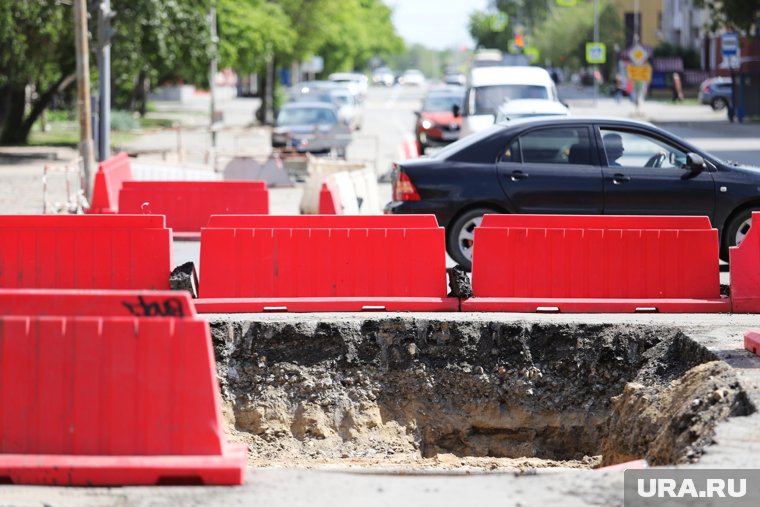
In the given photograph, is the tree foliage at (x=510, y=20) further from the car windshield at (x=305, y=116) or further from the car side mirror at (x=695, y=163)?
the car side mirror at (x=695, y=163)

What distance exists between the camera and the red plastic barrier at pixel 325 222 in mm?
11242

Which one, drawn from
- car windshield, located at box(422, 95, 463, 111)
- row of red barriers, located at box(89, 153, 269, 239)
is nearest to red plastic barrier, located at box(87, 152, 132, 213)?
row of red barriers, located at box(89, 153, 269, 239)

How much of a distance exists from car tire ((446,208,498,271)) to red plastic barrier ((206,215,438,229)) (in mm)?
2240

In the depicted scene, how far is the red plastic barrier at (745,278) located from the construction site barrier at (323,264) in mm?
2390

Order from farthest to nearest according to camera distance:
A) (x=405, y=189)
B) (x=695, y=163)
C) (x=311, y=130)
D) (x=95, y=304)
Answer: (x=311, y=130) < (x=405, y=189) < (x=695, y=163) < (x=95, y=304)

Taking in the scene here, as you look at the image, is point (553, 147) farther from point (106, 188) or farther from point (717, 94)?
point (717, 94)

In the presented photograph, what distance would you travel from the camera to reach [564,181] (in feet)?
44.5

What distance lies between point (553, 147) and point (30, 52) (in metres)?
22.2

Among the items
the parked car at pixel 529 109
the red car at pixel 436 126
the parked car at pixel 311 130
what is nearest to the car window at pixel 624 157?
the parked car at pixel 529 109

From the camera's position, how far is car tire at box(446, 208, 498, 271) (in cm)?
1361

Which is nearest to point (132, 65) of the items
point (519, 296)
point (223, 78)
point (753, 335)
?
point (519, 296)

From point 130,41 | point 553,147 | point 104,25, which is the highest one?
point 104,25

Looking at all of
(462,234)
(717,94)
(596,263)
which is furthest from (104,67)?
(717,94)

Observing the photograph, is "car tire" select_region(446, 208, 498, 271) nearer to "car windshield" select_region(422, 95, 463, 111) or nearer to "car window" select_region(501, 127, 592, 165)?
"car window" select_region(501, 127, 592, 165)
